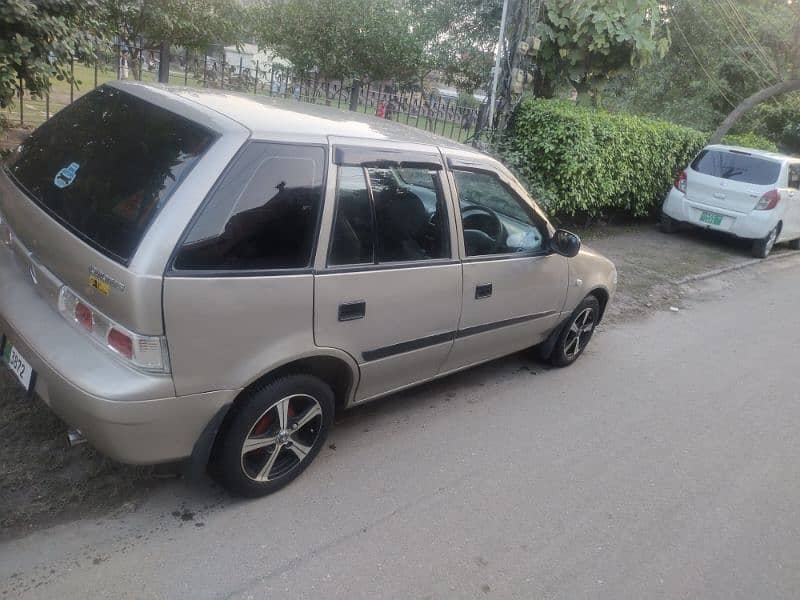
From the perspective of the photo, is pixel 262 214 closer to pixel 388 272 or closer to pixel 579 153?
pixel 388 272

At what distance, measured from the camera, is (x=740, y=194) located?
32.0 ft

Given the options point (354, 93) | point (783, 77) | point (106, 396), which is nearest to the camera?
point (106, 396)

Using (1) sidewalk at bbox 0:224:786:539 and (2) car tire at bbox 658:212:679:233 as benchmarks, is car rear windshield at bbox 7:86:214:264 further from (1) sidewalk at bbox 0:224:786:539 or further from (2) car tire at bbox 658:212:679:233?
(2) car tire at bbox 658:212:679:233

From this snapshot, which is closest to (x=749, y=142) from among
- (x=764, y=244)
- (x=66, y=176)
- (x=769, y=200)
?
(x=764, y=244)

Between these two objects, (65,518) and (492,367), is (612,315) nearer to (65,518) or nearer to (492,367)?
(492,367)

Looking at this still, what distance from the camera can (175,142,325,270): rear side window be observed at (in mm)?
2533

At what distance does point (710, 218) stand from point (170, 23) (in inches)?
325

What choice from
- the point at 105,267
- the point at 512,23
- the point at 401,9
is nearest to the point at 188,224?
the point at 105,267

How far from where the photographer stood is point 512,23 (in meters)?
8.03

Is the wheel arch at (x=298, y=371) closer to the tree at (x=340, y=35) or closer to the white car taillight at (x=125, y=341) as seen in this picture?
the white car taillight at (x=125, y=341)

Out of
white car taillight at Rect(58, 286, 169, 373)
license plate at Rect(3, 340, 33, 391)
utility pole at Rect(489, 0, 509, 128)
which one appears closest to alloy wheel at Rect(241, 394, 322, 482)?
white car taillight at Rect(58, 286, 169, 373)

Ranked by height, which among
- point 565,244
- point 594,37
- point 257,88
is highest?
point 594,37

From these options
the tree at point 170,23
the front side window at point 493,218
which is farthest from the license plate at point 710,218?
the tree at point 170,23

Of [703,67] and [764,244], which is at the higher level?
[703,67]
